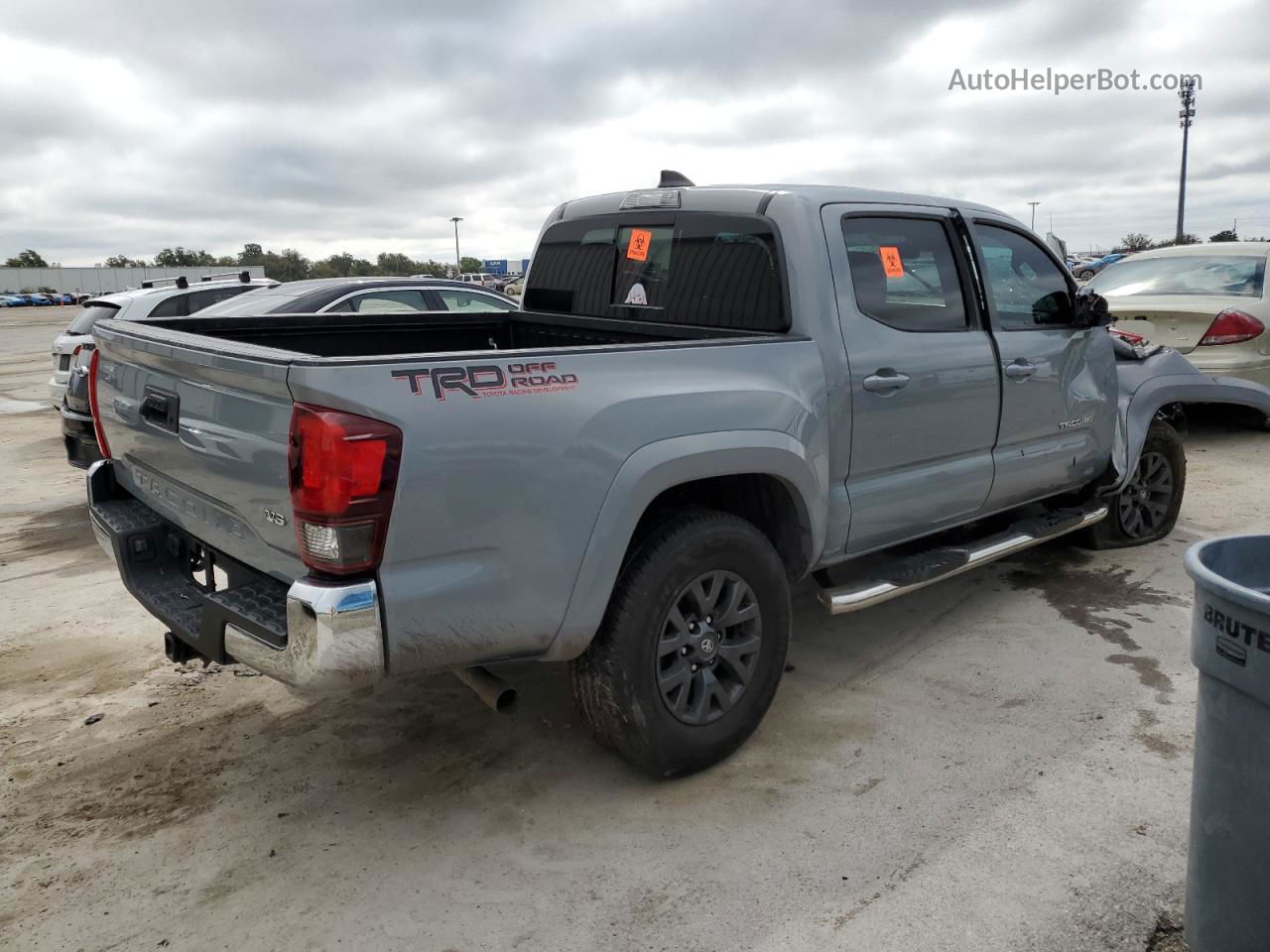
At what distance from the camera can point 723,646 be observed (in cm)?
330

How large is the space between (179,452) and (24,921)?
1.38 metres

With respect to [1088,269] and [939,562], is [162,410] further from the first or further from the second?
[1088,269]

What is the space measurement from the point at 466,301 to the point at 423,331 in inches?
172

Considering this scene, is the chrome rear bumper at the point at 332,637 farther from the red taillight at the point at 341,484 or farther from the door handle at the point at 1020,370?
the door handle at the point at 1020,370

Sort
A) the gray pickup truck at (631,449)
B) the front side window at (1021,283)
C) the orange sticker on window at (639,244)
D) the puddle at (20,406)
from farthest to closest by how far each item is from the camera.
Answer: the puddle at (20,406), the front side window at (1021,283), the orange sticker on window at (639,244), the gray pickup truck at (631,449)

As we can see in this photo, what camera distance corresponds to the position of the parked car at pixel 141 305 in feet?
31.0

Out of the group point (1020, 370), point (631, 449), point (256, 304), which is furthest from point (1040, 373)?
point (256, 304)

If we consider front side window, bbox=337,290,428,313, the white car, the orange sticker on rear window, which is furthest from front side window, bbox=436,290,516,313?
the white car

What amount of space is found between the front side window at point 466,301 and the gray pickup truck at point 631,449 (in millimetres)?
3852

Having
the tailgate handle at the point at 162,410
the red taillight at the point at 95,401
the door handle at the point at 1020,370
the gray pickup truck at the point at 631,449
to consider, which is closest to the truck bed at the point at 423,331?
the gray pickup truck at the point at 631,449

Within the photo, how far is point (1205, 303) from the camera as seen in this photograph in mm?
8641

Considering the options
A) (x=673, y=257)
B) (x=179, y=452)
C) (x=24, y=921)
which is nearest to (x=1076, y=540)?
(x=673, y=257)

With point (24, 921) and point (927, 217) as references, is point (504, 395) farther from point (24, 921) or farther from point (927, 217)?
point (927, 217)

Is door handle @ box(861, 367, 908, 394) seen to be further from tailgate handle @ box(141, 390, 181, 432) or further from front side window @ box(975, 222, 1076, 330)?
tailgate handle @ box(141, 390, 181, 432)
